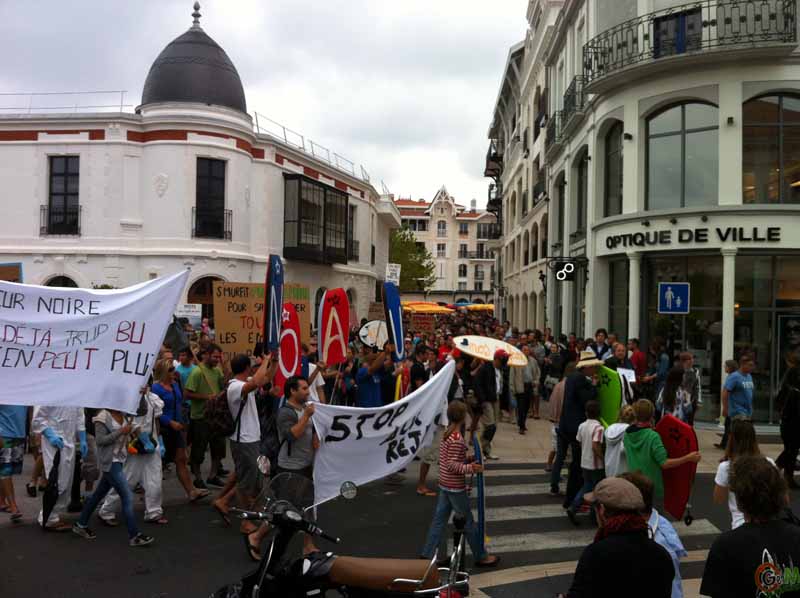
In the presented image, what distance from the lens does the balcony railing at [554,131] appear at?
77.1 feet

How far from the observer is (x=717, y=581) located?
3072mm

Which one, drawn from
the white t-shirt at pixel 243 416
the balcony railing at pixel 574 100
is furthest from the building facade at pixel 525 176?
the white t-shirt at pixel 243 416

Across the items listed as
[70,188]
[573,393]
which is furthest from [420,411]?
[70,188]

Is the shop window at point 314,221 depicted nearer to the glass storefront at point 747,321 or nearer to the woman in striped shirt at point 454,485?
the glass storefront at point 747,321

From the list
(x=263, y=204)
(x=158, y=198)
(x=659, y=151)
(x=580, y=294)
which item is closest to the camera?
(x=659, y=151)

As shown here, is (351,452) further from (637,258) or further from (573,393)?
(637,258)

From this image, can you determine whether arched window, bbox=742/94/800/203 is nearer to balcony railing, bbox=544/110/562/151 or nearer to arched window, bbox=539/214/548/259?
balcony railing, bbox=544/110/562/151

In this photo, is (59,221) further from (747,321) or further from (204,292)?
(747,321)

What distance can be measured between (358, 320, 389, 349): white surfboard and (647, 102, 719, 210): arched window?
7292 mm

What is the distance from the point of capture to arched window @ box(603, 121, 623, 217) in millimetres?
17922

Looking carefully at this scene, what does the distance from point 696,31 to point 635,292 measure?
6.00 meters

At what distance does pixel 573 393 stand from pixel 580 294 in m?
12.9

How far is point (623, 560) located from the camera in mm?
3059

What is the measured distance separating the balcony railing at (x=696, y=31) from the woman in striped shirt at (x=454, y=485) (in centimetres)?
1212
